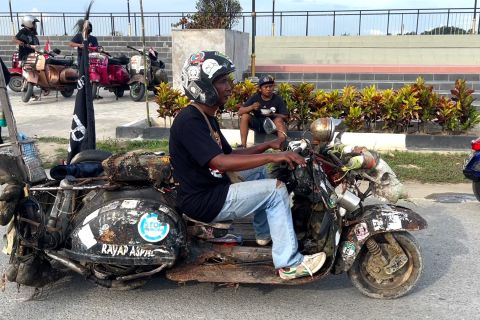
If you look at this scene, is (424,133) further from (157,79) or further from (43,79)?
(43,79)

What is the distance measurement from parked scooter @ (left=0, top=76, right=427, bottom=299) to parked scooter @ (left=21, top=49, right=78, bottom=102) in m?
10.1

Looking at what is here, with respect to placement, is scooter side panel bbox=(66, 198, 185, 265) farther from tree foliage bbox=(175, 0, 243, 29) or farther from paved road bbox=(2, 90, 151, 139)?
tree foliage bbox=(175, 0, 243, 29)

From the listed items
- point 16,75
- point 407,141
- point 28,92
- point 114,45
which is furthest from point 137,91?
point 407,141

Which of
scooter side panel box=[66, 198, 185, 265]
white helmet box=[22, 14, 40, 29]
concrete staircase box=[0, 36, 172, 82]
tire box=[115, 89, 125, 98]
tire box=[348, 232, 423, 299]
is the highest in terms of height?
white helmet box=[22, 14, 40, 29]

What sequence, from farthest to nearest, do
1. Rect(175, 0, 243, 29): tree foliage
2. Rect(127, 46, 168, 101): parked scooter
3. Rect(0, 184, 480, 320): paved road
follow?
1. Rect(175, 0, 243, 29): tree foliage
2. Rect(127, 46, 168, 101): parked scooter
3. Rect(0, 184, 480, 320): paved road

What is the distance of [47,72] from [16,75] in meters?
2.31

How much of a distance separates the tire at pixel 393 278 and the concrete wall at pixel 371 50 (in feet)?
47.5

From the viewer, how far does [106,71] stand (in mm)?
13508

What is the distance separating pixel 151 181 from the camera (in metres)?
3.59

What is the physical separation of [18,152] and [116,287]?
121 cm

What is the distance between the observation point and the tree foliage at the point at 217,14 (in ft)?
64.1

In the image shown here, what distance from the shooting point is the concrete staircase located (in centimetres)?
1861

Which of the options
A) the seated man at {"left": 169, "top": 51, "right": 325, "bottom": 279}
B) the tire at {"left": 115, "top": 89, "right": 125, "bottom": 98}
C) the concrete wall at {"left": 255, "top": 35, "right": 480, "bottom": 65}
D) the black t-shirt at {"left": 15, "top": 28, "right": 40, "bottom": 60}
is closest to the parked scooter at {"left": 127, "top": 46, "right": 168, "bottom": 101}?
the tire at {"left": 115, "top": 89, "right": 125, "bottom": 98}

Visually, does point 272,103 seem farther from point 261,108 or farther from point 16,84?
point 16,84
